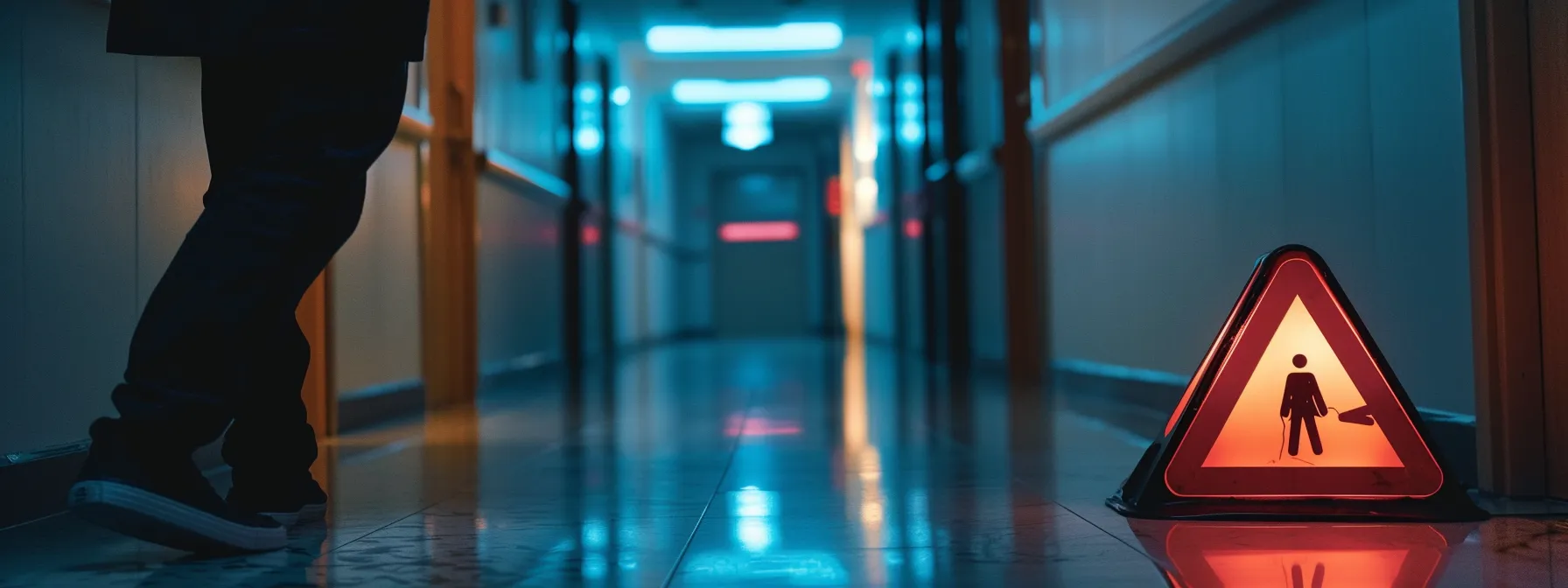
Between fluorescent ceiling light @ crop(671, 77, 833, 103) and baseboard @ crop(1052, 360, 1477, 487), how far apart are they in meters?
10.8

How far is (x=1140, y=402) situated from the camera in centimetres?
432

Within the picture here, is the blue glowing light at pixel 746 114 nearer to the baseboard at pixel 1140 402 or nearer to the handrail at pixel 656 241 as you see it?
the handrail at pixel 656 241

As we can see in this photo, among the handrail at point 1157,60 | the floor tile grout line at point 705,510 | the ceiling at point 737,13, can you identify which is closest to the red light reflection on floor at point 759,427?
the floor tile grout line at point 705,510

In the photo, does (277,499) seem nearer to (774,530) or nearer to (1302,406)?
(774,530)

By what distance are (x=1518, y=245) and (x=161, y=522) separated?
6.58 ft

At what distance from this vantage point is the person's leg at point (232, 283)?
151cm

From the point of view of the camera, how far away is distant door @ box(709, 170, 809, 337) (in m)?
23.0

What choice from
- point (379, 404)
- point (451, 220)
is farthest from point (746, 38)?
point (379, 404)

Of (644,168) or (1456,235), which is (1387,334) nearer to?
(1456,235)

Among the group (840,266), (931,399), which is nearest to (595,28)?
(931,399)

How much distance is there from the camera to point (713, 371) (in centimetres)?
761

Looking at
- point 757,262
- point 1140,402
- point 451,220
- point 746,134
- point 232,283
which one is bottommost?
point 1140,402

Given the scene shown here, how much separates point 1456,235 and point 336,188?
1.89 metres

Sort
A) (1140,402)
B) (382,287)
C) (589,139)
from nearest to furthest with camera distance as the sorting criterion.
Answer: (382,287)
(1140,402)
(589,139)
